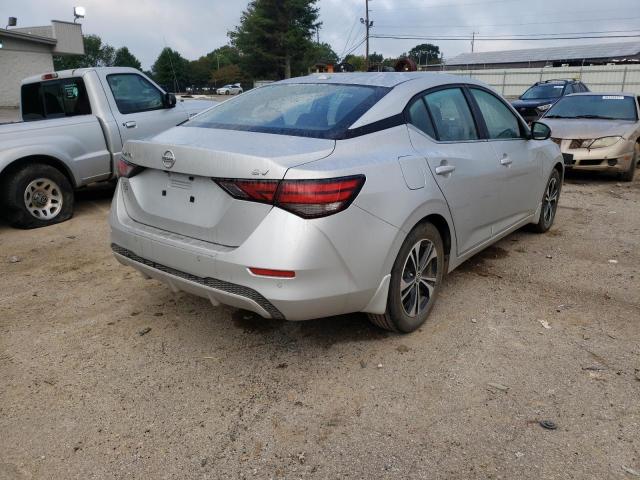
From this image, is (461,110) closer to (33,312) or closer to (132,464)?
(132,464)

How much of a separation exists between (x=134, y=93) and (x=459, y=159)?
525cm

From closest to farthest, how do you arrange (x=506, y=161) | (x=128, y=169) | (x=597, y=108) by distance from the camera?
(x=128, y=169) → (x=506, y=161) → (x=597, y=108)

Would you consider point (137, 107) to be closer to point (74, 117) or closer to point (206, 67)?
point (74, 117)

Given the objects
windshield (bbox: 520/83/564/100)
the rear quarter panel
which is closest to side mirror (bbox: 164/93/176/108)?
the rear quarter panel

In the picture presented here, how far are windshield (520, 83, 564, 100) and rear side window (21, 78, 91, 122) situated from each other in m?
13.2

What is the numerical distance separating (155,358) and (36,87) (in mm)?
5583

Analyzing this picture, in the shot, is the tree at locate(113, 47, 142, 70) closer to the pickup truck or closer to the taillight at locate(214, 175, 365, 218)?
the pickup truck

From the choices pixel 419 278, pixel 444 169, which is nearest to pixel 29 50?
pixel 444 169

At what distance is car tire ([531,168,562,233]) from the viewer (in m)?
5.51

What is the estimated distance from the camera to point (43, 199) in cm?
631

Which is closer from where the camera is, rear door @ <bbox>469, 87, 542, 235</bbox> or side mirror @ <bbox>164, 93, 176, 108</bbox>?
rear door @ <bbox>469, 87, 542, 235</bbox>

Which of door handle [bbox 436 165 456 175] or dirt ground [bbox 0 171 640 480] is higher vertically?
door handle [bbox 436 165 456 175]

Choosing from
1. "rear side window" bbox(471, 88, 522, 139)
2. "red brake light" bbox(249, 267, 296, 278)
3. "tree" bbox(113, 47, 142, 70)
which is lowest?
"red brake light" bbox(249, 267, 296, 278)

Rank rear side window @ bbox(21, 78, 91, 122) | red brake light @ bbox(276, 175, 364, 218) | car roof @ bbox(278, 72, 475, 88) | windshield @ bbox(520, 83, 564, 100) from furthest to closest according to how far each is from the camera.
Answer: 1. windshield @ bbox(520, 83, 564, 100)
2. rear side window @ bbox(21, 78, 91, 122)
3. car roof @ bbox(278, 72, 475, 88)
4. red brake light @ bbox(276, 175, 364, 218)
